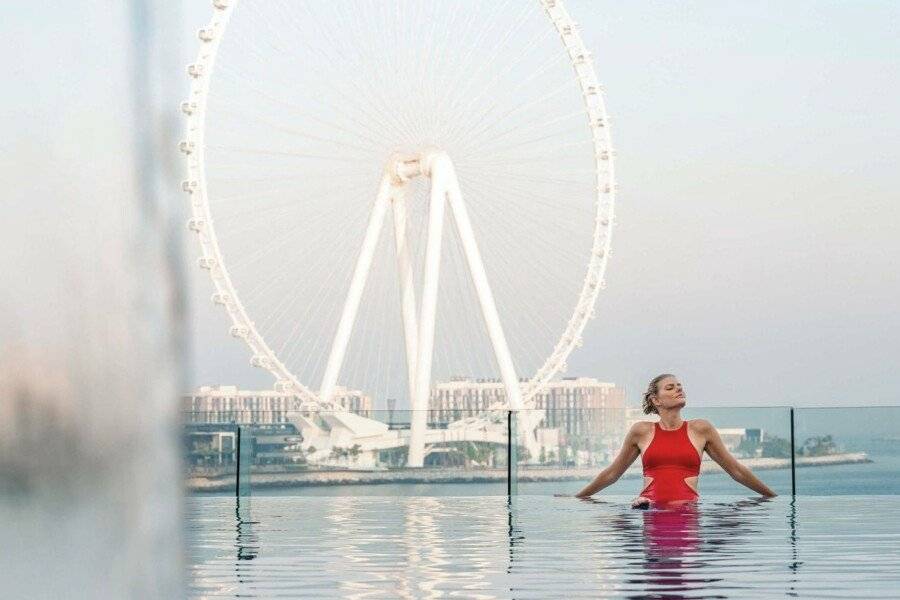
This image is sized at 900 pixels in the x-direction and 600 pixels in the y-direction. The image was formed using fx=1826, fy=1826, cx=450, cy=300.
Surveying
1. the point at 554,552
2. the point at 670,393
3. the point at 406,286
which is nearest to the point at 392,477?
the point at 670,393

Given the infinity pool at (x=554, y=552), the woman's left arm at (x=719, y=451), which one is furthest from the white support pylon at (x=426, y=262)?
the woman's left arm at (x=719, y=451)

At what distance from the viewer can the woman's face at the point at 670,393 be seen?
8445mm

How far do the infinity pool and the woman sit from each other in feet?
0.37

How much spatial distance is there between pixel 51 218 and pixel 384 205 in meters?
20.2

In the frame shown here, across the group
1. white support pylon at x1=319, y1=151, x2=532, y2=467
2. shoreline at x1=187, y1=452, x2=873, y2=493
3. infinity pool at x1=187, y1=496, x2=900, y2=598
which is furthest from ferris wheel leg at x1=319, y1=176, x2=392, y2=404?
infinity pool at x1=187, y1=496, x2=900, y2=598

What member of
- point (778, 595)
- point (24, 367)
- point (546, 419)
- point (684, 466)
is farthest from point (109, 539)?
point (546, 419)

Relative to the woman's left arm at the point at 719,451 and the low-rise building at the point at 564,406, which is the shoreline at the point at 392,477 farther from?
the woman's left arm at the point at 719,451

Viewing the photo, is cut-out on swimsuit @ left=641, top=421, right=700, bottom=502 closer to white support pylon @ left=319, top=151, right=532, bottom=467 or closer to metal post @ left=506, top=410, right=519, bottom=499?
metal post @ left=506, top=410, right=519, bottom=499

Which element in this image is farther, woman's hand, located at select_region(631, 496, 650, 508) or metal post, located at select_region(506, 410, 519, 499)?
metal post, located at select_region(506, 410, 519, 499)

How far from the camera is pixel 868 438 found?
504 inches

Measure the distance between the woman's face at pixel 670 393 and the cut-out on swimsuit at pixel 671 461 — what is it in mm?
186

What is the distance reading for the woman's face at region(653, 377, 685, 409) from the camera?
8.45m

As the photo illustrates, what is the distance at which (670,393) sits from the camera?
27.7ft

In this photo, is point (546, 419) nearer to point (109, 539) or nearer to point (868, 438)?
point (868, 438)
